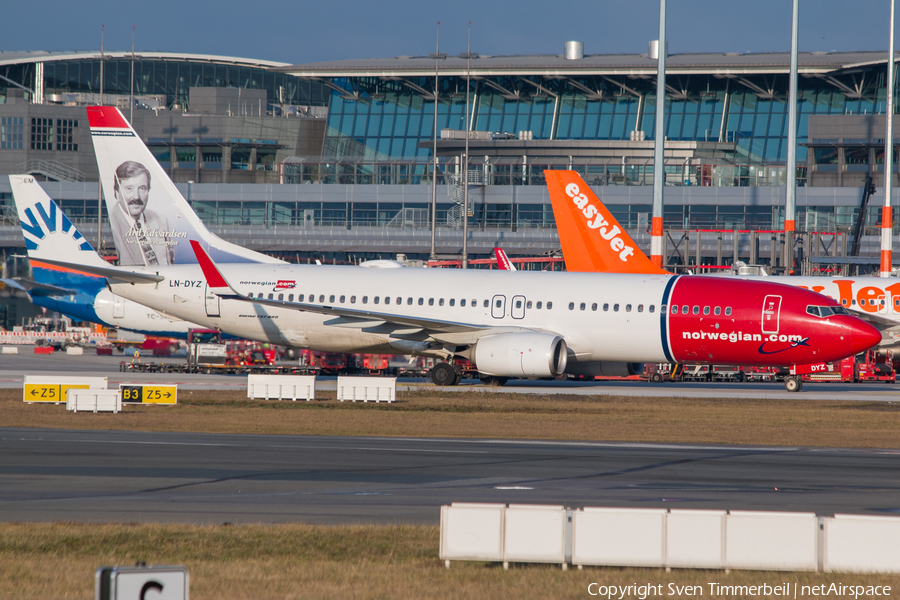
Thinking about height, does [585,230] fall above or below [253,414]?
above

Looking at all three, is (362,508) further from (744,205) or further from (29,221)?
(744,205)

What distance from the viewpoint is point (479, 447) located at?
77.6ft

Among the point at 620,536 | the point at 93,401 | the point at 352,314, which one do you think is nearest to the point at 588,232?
the point at 352,314

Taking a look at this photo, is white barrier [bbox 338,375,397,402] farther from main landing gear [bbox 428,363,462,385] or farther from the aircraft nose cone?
the aircraft nose cone

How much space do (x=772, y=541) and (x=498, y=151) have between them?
79.0 meters

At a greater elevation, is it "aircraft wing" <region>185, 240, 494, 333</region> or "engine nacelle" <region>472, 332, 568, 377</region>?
"aircraft wing" <region>185, 240, 494, 333</region>

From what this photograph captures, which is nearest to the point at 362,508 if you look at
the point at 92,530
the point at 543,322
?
the point at 92,530

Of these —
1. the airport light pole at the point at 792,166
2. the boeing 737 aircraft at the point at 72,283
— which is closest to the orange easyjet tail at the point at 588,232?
the airport light pole at the point at 792,166

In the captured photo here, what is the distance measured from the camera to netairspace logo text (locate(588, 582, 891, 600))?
1044 cm

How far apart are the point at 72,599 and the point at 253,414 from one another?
1965 centimetres

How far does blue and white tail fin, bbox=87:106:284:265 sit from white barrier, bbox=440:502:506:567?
3269 cm

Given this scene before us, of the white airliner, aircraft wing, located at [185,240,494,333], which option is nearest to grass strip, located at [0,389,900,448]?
the white airliner

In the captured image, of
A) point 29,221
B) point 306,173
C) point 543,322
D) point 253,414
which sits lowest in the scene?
point 253,414

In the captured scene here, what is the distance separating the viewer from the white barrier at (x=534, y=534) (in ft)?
37.8
